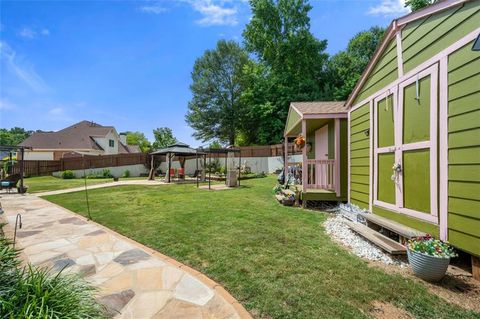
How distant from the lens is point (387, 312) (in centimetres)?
215

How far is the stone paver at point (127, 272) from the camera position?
216 centimetres

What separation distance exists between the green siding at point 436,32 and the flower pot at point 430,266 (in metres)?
2.60

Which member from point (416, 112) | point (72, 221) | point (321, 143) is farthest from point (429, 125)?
point (72, 221)

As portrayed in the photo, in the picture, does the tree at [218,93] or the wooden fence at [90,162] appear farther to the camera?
the tree at [218,93]

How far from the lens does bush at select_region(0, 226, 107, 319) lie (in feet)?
4.96

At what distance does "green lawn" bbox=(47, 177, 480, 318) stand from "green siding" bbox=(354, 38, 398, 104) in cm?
302

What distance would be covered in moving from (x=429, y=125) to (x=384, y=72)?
180 cm

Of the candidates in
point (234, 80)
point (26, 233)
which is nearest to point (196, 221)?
point (26, 233)

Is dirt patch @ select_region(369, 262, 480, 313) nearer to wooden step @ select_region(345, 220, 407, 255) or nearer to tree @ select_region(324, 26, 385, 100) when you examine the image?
wooden step @ select_region(345, 220, 407, 255)

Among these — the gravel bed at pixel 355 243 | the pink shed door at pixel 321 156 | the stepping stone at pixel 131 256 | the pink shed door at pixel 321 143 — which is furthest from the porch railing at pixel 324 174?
the stepping stone at pixel 131 256

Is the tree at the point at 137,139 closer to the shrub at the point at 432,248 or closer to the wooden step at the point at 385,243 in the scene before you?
the wooden step at the point at 385,243

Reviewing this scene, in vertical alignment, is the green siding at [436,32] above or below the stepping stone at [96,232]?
above

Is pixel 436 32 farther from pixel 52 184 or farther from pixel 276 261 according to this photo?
pixel 52 184

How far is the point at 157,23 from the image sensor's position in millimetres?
8555
